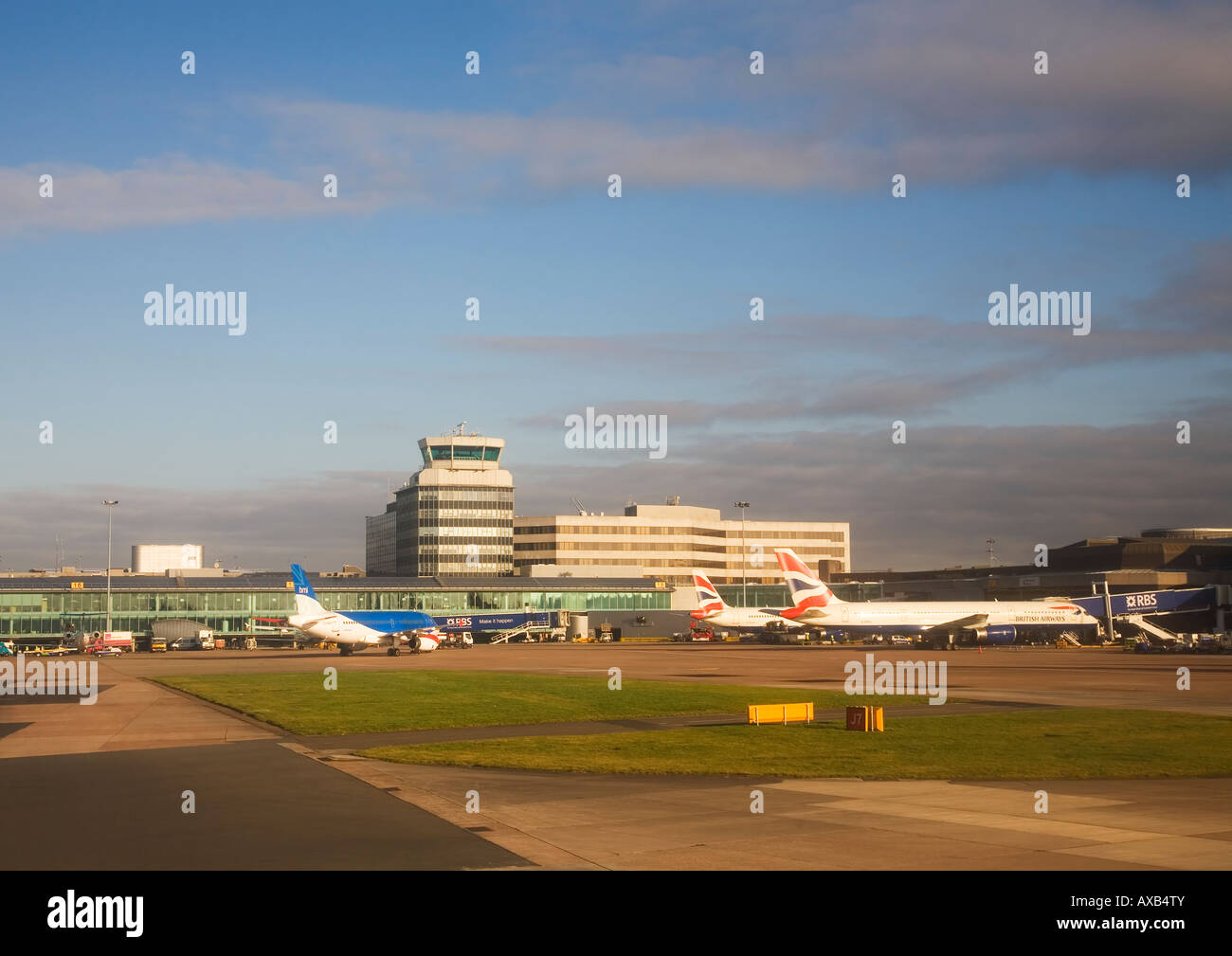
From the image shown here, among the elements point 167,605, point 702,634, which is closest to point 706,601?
point 702,634

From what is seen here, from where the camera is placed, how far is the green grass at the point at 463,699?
41.4 m

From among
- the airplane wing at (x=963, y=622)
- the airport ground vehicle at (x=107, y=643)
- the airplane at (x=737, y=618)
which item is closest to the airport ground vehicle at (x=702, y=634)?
the airplane at (x=737, y=618)

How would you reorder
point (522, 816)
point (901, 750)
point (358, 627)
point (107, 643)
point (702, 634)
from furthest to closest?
point (702, 634), point (107, 643), point (358, 627), point (901, 750), point (522, 816)

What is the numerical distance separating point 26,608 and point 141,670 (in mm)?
96317

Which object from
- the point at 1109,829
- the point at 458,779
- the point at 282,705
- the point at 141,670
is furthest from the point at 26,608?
the point at 1109,829

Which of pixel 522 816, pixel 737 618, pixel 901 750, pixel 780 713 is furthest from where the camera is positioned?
pixel 737 618

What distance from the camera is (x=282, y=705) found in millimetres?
47969

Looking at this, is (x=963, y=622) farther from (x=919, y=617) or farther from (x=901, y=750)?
(x=901, y=750)

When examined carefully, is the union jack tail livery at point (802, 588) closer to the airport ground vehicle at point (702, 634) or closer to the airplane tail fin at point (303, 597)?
the airport ground vehicle at point (702, 634)

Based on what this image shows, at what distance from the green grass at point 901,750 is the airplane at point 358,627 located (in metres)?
82.5

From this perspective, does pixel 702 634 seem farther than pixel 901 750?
Yes

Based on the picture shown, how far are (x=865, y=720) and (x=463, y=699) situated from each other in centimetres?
2177

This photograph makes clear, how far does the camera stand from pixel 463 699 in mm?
51250
